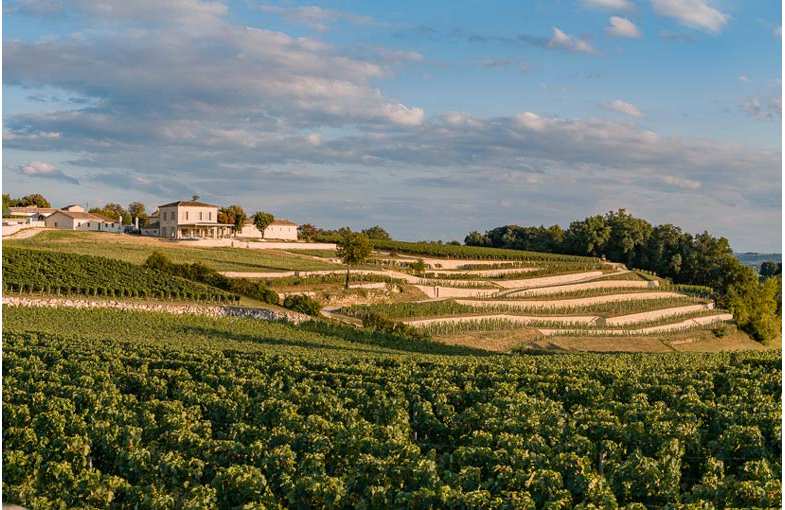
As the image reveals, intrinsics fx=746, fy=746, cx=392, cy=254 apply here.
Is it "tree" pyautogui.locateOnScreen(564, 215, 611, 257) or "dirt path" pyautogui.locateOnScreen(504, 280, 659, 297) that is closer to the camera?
"dirt path" pyautogui.locateOnScreen(504, 280, 659, 297)

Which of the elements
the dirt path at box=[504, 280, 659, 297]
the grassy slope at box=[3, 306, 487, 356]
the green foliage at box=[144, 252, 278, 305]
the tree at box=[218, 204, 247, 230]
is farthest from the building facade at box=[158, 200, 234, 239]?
the grassy slope at box=[3, 306, 487, 356]

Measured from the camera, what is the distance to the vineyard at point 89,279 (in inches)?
1462

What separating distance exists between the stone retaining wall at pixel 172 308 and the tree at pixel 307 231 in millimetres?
54551

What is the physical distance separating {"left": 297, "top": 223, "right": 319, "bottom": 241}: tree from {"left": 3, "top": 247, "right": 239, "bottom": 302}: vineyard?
49.3 meters

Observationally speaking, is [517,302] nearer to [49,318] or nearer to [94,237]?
[49,318]

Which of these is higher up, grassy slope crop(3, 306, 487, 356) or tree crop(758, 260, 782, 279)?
tree crop(758, 260, 782, 279)

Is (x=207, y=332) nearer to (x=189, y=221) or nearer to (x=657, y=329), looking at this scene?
(x=657, y=329)

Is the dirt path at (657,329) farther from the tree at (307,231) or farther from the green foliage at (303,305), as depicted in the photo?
the tree at (307,231)

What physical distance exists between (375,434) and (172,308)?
86.4 ft

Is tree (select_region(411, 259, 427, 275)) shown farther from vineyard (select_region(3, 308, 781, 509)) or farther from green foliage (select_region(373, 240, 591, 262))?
vineyard (select_region(3, 308, 781, 509))

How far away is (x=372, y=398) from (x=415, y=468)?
16.0ft

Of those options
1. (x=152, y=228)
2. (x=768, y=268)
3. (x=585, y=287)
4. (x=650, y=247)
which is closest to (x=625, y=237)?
(x=650, y=247)

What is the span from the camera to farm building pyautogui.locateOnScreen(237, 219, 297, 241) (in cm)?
8744

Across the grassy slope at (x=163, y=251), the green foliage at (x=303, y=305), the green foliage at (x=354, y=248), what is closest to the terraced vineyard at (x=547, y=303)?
the green foliage at (x=303, y=305)
